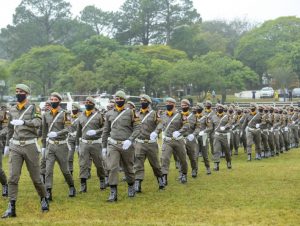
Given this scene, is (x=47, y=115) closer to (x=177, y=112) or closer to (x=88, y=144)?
(x=88, y=144)

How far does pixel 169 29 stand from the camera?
73.6m

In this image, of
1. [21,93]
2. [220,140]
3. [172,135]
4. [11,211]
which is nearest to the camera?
[11,211]

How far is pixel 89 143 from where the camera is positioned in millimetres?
12336

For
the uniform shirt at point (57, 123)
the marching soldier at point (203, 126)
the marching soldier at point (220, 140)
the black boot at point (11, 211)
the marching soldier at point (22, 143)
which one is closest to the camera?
the black boot at point (11, 211)

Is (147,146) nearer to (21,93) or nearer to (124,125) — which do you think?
(124,125)

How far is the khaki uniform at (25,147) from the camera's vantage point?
9625 millimetres

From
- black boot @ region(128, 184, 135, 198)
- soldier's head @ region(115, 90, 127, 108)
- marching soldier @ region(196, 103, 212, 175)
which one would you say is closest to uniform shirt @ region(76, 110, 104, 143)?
soldier's head @ region(115, 90, 127, 108)

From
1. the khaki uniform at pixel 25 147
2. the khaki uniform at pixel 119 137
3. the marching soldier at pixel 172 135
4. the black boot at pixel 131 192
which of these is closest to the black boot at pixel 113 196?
the khaki uniform at pixel 119 137

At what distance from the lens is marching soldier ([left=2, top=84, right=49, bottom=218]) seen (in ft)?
31.5

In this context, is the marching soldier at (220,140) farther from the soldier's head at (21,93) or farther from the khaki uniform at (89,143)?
the soldier's head at (21,93)

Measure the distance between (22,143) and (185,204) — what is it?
3.58m

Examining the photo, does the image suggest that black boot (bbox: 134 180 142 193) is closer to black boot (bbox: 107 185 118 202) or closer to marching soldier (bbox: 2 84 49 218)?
black boot (bbox: 107 185 118 202)

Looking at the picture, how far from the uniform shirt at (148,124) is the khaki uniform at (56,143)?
2042 millimetres

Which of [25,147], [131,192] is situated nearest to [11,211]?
[25,147]
